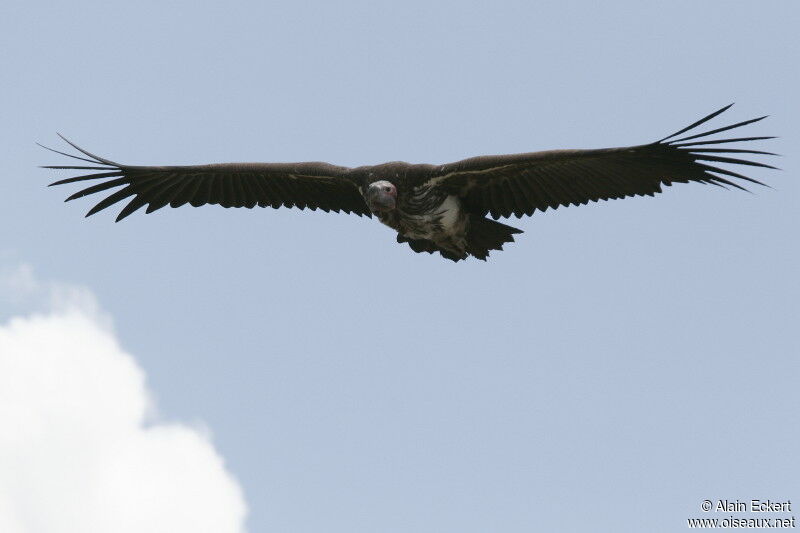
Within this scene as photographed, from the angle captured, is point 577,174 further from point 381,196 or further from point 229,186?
point 229,186

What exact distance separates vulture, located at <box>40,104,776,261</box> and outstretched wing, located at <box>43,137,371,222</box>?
0.04 feet

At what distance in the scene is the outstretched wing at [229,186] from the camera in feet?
49.9

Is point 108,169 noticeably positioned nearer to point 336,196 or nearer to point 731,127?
point 336,196

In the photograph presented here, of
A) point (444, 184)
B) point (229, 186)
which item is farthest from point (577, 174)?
point (229, 186)

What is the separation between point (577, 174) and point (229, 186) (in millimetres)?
4416

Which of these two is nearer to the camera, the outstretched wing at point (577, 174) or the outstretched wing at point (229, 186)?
the outstretched wing at point (577, 174)

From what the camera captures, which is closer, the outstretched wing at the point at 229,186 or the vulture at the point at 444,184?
the vulture at the point at 444,184

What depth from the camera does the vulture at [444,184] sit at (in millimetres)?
13109

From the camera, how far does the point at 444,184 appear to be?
1400 centimetres

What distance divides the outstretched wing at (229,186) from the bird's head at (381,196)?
40.6 inches

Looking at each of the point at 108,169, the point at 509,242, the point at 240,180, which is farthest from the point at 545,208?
the point at 108,169

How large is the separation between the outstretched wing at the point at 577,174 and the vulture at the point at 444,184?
1cm

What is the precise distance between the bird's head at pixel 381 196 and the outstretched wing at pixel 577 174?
0.49m

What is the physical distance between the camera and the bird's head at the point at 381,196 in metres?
13.8
